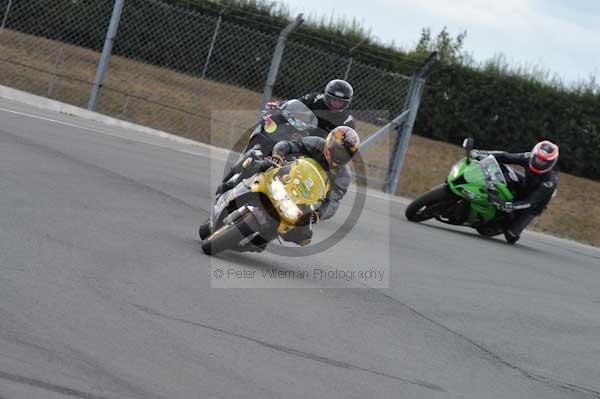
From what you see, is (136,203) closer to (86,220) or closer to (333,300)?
(86,220)

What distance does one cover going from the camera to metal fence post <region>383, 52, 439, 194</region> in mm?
18734

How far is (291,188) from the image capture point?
8555 millimetres

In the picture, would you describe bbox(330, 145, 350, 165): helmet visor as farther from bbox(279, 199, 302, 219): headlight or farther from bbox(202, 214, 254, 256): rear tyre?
bbox(202, 214, 254, 256): rear tyre

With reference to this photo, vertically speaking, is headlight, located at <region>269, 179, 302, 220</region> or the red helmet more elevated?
the red helmet

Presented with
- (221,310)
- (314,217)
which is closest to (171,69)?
(314,217)

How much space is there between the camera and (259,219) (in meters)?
8.49

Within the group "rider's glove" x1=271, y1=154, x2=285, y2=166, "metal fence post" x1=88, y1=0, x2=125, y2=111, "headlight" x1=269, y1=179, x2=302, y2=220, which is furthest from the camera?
"metal fence post" x1=88, y1=0, x2=125, y2=111

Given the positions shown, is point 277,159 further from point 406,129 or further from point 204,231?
point 406,129

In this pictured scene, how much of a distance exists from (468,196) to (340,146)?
6.24 meters

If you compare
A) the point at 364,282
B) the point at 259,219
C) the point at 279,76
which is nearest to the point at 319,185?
the point at 259,219

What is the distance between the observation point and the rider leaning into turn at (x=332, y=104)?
38.5 feet

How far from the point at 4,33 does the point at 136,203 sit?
497 inches

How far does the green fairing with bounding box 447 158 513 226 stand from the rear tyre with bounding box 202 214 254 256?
6.53 meters

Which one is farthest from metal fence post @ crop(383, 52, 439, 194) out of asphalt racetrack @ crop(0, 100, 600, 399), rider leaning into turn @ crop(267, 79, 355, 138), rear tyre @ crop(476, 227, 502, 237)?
rider leaning into turn @ crop(267, 79, 355, 138)
